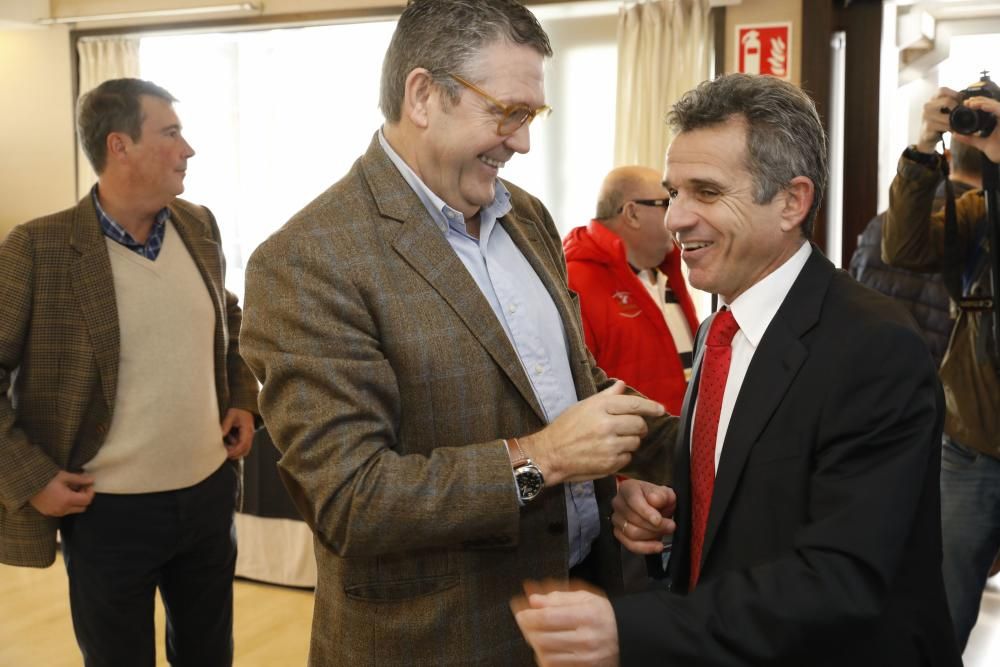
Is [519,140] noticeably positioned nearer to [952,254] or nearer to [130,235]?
[130,235]

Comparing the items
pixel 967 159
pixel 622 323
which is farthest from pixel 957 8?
pixel 622 323

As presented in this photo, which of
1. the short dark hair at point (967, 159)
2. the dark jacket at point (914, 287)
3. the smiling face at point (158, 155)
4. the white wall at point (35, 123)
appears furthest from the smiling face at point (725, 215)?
the white wall at point (35, 123)

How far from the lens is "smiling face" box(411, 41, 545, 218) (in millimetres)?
1489

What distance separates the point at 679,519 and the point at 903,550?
0.37 m

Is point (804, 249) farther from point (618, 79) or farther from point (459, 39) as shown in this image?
point (618, 79)

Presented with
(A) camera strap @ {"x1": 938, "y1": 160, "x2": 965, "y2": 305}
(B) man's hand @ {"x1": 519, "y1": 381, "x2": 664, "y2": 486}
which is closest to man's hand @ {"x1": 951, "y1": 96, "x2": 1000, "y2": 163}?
(A) camera strap @ {"x1": 938, "y1": 160, "x2": 965, "y2": 305}

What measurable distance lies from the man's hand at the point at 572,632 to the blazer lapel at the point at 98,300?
158 cm

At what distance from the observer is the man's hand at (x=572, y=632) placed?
117 centimetres

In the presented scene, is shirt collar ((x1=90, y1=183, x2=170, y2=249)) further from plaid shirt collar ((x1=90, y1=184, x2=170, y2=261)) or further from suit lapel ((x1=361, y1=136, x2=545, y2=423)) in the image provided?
suit lapel ((x1=361, y1=136, x2=545, y2=423))

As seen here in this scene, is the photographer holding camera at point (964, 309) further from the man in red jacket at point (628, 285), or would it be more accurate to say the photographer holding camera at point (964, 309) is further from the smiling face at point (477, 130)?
the smiling face at point (477, 130)

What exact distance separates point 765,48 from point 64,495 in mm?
3283

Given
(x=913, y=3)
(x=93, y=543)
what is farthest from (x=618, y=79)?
(x=93, y=543)

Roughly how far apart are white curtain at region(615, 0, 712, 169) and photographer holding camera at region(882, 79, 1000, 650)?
180 cm

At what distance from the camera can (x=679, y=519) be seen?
148cm
